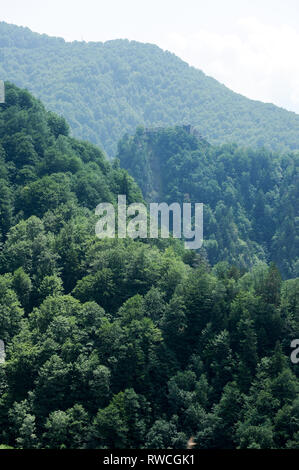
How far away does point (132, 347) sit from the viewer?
83.9 m

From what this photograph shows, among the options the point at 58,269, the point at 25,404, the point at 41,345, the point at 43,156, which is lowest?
the point at 25,404

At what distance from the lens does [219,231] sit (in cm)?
19975

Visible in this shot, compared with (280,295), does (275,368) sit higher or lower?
lower

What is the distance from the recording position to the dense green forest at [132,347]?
7631cm

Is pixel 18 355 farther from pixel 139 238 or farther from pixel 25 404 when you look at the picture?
pixel 139 238

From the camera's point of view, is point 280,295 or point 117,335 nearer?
point 117,335

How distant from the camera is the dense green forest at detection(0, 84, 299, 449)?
76.3 meters
